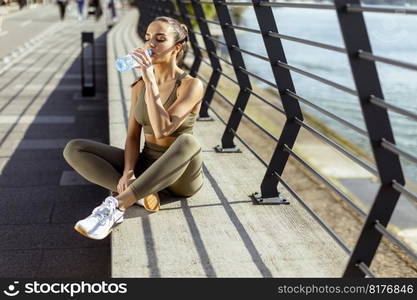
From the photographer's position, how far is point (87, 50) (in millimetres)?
19656

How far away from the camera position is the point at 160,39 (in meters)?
3.90

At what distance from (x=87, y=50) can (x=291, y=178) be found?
729 centimetres

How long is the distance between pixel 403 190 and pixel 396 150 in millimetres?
160

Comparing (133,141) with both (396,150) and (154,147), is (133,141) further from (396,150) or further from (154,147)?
(396,150)

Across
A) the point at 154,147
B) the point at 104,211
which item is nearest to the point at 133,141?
the point at 154,147

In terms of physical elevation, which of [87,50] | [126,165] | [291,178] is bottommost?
[291,178]

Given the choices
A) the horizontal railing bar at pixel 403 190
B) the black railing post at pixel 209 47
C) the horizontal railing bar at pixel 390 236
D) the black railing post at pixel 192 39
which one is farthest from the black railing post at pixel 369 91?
the black railing post at pixel 192 39

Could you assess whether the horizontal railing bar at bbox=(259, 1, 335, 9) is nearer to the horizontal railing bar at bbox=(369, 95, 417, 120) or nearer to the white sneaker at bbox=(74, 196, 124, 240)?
the horizontal railing bar at bbox=(369, 95, 417, 120)

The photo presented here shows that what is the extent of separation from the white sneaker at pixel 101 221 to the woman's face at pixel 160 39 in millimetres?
926

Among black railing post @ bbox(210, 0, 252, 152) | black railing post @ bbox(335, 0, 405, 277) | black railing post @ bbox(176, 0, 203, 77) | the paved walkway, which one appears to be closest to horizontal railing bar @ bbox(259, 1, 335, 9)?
black railing post @ bbox(335, 0, 405, 277)

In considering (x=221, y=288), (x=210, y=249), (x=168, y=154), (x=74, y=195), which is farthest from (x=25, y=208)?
(x=221, y=288)

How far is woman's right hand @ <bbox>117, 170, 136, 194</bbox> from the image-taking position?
4.07m

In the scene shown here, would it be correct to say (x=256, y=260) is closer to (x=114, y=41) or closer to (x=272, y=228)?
(x=272, y=228)

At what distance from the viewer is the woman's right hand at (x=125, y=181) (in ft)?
13.3
